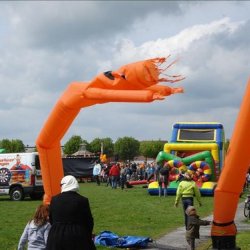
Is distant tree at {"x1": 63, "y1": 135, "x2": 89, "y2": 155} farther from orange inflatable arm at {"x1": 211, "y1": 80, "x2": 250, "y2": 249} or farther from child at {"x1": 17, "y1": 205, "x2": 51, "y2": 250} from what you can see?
child at {"x1": 17, "y1": 205, "x2": 51, "y2": 250}

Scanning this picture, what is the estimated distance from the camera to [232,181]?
29.4 ft

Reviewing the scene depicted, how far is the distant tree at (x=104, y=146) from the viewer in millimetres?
116750

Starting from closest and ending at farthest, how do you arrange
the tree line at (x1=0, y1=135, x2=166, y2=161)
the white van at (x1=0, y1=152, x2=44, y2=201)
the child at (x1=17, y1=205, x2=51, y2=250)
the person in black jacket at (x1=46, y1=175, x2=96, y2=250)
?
the person in black jacket at (x1=46, y1=175, x2=96, y2=250)
the child at (x1=17, y1=205, x2=51, y2=250)
the white van at (x1=0, y1=152, x2=44, y2=201)
the tree line at (x1=0, y1=135, x2=166, y2=161)

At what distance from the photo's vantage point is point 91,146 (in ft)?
385

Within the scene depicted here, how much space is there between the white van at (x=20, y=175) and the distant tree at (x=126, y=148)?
301 ft

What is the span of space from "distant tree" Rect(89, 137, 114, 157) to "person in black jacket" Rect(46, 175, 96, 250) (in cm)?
10812

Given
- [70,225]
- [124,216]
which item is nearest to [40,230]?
[70,225]

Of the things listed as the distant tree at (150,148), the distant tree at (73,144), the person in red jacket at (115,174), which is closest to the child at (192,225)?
the person in red jacket at (115,174)

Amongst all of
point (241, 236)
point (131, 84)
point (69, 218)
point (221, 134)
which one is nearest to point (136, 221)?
point (241, 236)

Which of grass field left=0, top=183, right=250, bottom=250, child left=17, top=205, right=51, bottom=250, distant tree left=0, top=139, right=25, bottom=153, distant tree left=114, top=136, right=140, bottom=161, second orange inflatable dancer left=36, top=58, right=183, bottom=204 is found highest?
distant tree left=0, top=139, right=25, bottom=153

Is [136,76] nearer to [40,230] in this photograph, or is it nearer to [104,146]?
[40,230]

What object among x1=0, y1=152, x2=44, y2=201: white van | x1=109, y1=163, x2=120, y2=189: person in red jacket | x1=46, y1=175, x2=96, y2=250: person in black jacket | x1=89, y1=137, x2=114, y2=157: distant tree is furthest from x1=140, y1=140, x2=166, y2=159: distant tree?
x1=46, y1=175, x2=96, y2=250: person in black jacket

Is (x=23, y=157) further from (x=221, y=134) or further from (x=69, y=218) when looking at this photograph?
(x=69, y=218)

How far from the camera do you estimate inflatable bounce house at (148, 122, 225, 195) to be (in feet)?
89.6
